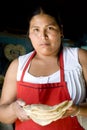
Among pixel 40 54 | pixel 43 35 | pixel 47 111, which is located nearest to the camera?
pixel 47 111

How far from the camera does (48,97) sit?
1.35m

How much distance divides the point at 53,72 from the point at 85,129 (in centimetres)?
34

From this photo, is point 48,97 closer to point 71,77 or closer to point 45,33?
point 71,77

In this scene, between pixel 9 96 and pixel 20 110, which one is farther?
pixel 9 96

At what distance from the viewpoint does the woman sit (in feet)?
4.34

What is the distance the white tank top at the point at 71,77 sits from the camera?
1324 millimetres

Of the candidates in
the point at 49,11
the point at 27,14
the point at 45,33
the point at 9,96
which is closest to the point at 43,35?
the point at 45,33

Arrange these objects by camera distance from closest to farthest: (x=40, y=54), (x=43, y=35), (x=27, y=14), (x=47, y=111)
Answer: (x=47, y=111), (x=43, y=35), (x=40, y=54), (x=27, y=14)

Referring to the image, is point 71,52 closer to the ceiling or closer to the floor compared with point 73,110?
closer to the ceiling

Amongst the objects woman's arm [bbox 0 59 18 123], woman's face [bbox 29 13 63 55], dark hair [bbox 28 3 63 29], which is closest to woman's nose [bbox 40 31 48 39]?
woman's face [bbox 29 13 63 55]

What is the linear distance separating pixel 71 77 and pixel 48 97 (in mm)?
158

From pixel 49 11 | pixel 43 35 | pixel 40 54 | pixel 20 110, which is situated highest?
pixel 49 11

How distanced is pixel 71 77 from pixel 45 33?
0.26 metres

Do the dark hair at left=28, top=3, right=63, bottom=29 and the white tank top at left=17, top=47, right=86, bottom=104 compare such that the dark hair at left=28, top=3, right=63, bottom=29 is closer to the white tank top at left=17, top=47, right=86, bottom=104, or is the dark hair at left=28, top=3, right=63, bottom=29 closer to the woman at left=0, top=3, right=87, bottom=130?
the woman at left=0, top=3, right=87, bottom=130
